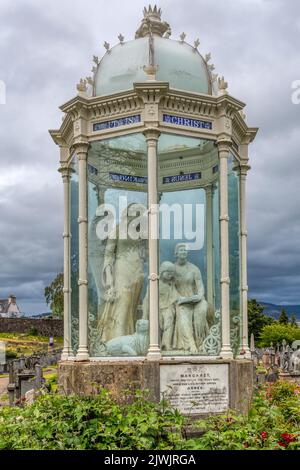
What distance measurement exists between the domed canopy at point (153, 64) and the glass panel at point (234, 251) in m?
1.51

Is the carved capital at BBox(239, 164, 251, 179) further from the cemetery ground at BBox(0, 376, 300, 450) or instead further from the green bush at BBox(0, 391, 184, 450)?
the green bush at BBox(0, 391, 184, 450)

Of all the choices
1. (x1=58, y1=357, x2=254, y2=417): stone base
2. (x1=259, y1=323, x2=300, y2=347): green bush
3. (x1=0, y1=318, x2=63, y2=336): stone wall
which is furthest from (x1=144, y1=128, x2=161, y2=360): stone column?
(x1=0, y1=318, x2=63, y2=336): stone wall

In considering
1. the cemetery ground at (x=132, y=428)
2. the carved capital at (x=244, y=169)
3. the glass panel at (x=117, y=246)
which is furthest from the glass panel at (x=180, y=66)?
the cemetery ground at (x=132, y=428)

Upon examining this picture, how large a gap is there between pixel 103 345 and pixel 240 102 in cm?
458

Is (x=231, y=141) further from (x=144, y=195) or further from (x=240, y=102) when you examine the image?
(x=144, y=195)

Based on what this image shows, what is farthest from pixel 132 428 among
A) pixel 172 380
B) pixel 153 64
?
pixel 153 64

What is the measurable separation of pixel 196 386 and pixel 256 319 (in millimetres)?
75456

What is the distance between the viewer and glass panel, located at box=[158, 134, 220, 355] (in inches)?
378

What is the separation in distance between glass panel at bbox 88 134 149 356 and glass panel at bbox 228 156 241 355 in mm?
1530

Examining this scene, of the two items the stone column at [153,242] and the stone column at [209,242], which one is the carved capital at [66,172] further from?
the stone column at [209,242]

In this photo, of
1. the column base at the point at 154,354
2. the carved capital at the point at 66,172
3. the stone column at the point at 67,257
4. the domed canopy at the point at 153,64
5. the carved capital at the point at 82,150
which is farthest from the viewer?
the carved capital at the point at 66,172

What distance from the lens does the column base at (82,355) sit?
30.1ft

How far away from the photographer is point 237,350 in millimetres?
9969
